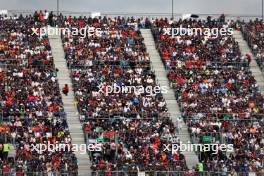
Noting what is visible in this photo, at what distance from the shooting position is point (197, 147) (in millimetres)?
62938

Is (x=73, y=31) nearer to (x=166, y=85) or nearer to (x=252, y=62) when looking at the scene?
(x=166, y=85)

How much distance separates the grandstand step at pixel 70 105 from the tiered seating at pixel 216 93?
6.59 metres

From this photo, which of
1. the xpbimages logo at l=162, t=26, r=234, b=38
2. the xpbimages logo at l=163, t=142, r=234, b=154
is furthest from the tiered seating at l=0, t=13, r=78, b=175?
the xpbimages logo at l=162, t=26, r=234, b=38

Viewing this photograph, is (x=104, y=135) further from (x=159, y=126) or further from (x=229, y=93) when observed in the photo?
(x=229, y=93)

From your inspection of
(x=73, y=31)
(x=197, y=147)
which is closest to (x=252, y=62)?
(x=73, y=31)

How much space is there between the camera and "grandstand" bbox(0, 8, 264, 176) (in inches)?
2395

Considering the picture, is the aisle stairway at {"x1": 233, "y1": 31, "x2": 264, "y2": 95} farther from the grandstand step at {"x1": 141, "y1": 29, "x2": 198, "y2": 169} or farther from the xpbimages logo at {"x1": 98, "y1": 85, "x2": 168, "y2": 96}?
the xpbimages logo at {"x1": 98, "y1": 85, "x2": 168, "y2": 96}

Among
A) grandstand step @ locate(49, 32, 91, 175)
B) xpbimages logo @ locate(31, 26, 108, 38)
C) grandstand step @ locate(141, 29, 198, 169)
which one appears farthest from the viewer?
xpbimages logo @ locate(31, 26, 108, 38)

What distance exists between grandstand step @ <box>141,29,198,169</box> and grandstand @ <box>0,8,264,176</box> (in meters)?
0.07

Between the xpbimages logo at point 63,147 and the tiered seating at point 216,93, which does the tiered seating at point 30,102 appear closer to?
the xpbimages logo at point 63,147

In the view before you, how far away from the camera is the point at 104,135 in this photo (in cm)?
6266

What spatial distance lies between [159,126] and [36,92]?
790 cm

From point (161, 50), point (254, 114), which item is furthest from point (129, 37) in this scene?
point (254, 114)

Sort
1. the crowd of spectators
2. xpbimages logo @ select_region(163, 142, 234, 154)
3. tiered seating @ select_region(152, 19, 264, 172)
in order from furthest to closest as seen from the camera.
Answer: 1. the crowd of spectators
2. tiered seating @ select_region(152, 19, 264, 172)
3. xpbimages logo @ select_region(163, 142, 234, 154)
